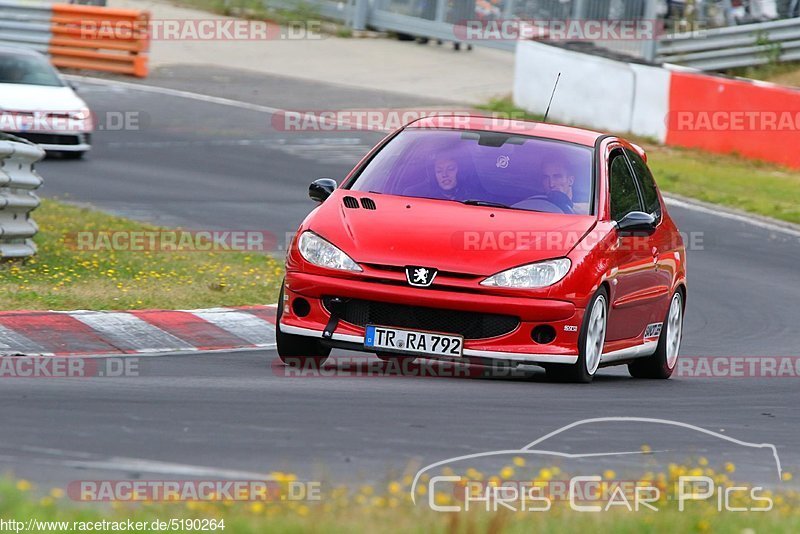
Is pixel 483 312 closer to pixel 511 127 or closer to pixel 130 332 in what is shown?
pixel 511 127

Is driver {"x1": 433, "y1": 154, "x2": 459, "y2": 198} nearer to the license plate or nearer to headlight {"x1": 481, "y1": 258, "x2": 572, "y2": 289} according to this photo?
headlight {"x1": 481, "y1": 258, "x2": 572, "y2": 289}

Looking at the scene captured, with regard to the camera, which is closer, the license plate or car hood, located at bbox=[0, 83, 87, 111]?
the license plate

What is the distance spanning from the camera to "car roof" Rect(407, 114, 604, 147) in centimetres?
993

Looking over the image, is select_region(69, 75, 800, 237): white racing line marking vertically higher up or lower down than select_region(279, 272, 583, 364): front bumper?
lower down

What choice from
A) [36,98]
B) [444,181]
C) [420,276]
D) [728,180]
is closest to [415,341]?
[420,276]

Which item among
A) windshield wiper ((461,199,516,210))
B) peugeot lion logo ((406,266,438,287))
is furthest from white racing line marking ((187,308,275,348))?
peugeot lion logo ((406,266,438,287))

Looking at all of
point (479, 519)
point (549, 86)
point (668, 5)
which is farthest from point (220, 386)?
point (668, 5)

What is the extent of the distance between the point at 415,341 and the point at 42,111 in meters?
13.1

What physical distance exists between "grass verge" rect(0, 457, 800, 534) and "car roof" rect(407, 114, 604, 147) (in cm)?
430

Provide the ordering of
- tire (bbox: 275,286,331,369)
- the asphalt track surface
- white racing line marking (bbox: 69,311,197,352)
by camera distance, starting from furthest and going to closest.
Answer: white racing line marking (bbox: 69,311,197,352) < tire (bbox: 275,286,331,369) < the asphalt track surface

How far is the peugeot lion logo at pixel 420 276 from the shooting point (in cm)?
850

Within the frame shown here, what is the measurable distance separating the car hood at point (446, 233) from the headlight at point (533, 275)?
0.13 ft

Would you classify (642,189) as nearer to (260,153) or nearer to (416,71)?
(260,153)

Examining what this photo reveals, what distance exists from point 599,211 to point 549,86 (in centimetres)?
1717
